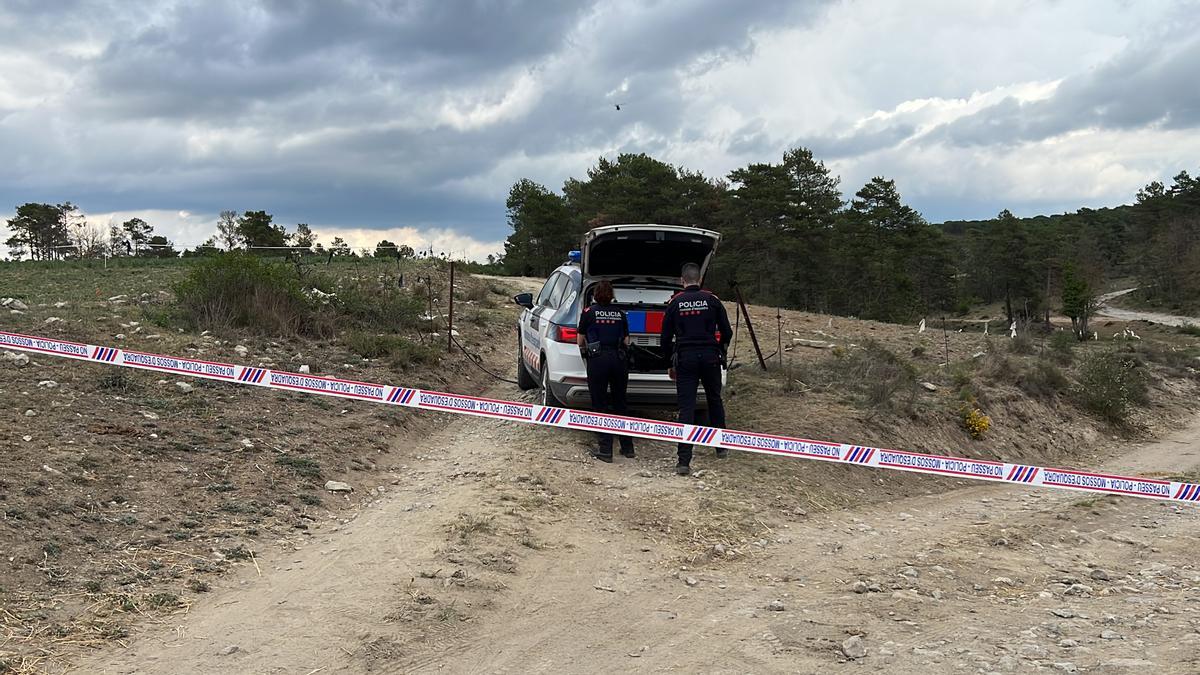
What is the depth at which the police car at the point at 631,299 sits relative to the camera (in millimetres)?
7867

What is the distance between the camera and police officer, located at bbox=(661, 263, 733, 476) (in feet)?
23.6

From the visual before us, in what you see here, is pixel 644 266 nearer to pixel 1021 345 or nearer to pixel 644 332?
pixel 644 332

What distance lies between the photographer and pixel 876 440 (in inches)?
358

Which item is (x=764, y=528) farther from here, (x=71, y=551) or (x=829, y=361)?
(x=829, y=361)

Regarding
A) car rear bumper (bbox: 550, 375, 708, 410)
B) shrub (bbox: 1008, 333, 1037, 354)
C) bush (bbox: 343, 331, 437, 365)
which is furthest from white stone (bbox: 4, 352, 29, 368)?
shrub (bbox: 1008, 333, 1037, 354)

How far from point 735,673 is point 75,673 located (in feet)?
9.98

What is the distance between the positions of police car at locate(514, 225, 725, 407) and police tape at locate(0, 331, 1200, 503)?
1.39ft

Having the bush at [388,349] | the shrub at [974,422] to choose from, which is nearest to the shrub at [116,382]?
the bush at [388,349]

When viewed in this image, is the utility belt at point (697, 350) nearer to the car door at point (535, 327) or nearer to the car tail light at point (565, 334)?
the car tail light at point (565, 334)

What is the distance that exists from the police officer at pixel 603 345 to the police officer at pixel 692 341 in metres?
0.42

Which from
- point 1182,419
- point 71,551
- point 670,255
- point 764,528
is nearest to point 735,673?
point 764,528

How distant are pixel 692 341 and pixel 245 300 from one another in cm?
751

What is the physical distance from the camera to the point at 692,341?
720cm

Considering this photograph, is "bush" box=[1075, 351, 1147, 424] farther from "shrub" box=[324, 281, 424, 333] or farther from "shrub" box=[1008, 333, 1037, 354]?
"shrub" box=[324, 281, 424, 333]
